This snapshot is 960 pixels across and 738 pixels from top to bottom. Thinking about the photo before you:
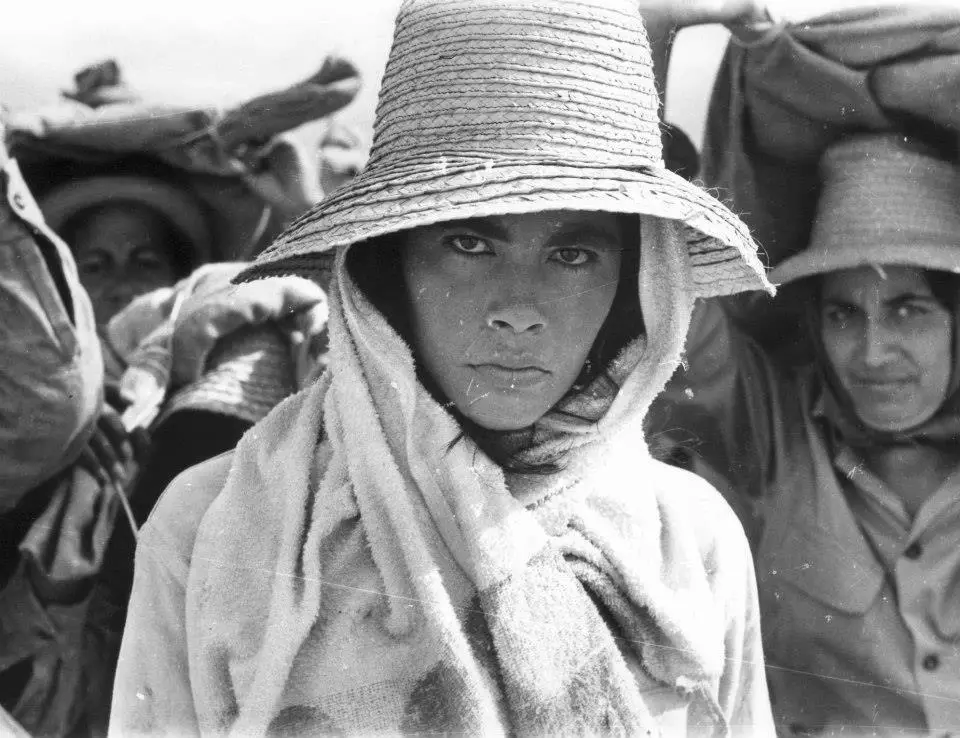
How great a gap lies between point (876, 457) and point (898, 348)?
0.27m

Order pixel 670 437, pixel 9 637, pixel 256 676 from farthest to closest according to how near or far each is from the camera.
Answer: pixel 670 437 < pixel 9 637 < pixel 256 676

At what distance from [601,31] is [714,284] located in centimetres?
44

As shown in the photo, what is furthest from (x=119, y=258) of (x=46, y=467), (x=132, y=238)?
(x=46, y=467)

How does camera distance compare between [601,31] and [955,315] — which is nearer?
[601,31]

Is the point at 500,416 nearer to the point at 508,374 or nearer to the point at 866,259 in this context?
the point at 508,374

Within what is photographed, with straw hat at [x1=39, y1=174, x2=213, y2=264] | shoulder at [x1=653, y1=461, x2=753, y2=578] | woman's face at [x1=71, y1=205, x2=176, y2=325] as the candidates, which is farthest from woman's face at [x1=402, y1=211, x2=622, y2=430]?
woman's face at [x1=71, y1=205, x2=176, y2=325]

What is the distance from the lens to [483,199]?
1537mm

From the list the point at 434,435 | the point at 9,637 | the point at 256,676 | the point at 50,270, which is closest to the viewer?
the point at 256,676

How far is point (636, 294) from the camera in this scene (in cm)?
182

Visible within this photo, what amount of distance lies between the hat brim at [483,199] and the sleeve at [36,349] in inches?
25.3

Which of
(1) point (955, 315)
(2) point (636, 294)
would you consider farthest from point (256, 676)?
(1) point (955, 315)

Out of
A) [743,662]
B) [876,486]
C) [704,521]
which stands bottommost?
[876,486]

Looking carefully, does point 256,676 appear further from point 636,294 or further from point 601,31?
point 601,31

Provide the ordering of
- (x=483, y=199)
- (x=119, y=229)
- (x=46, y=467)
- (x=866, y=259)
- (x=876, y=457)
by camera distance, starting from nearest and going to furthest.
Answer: (x=483, y=199) → (x=46, y=467) → (x=866, y=259) → (x=876, y=457) → (x=119, y=229)
